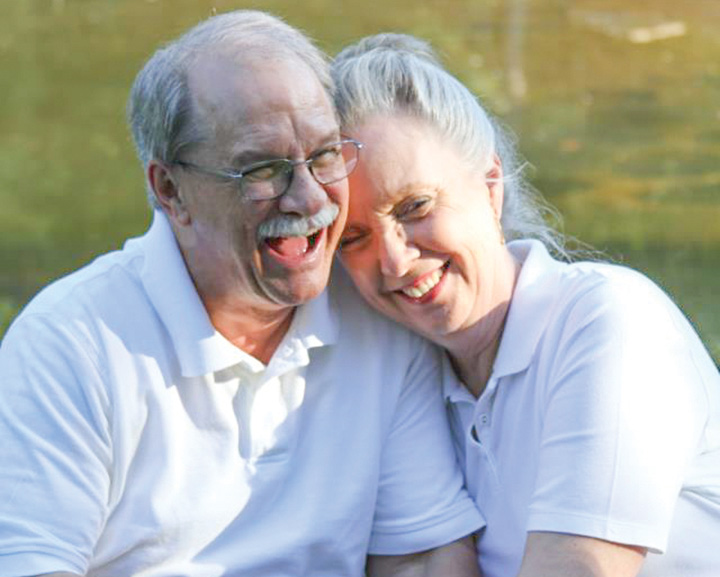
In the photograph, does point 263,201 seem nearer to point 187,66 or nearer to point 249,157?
point 249,157

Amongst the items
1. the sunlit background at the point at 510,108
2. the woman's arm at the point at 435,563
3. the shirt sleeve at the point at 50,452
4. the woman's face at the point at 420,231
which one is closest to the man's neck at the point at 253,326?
the woman's face at the point at 420,231

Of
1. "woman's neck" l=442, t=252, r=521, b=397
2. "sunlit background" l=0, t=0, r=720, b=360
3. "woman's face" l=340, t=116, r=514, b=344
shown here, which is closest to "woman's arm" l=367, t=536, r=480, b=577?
"woman's neck" l=442, t=252, r=521, b=397

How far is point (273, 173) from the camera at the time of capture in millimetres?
2561

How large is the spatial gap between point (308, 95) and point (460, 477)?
2.87 feet

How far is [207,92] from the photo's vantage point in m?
2.55

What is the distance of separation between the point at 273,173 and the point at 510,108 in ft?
20.8

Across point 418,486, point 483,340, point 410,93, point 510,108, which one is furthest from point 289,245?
point 510,108

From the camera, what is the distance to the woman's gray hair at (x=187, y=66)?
102 inches

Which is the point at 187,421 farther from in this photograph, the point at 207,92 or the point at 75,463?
the point at 207,92

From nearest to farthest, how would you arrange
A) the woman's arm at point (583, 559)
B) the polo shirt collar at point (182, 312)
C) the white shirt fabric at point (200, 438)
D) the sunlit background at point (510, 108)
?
1. the woman's arm at point (583, 559)
2. the white shirt fabric at point (200, 438)
3. the polo shirt collar at point (182, 312)
4. the sunlit background at point (510, 108)

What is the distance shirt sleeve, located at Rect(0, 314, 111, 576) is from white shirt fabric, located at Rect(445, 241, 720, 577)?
78cm

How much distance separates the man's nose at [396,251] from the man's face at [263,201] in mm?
116

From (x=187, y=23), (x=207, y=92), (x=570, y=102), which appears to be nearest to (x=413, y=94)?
(x=207, y=92)

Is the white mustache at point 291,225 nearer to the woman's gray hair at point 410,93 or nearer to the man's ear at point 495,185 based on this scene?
the woman's gray hair at point 410,93
